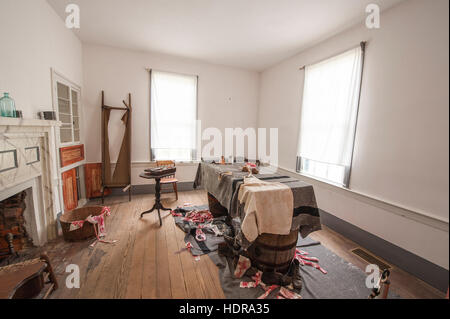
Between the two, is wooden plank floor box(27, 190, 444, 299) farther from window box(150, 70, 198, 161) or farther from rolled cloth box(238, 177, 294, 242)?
window box(150, 70, 198, 161)

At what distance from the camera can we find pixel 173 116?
3748mm

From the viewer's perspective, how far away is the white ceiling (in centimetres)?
206

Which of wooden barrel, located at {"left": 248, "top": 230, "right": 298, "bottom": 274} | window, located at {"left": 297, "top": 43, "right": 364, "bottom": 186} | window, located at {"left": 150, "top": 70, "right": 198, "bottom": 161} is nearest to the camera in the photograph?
wooden barrel, located at {"left": 248, "top": 230, "right": 298, "bottom": 274}

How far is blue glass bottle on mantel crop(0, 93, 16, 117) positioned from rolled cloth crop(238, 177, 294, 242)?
210cm

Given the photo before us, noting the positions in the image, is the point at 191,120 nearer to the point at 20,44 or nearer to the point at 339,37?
the point at 20,44

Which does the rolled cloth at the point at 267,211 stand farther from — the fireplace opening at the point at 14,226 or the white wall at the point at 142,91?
the white wall at the point at 142,91

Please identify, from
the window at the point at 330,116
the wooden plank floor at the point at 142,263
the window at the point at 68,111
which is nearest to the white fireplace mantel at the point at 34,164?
the wooden plank floor at the point at 142,263

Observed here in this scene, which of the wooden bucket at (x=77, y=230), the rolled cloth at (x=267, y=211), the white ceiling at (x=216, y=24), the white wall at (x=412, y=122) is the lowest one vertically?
the wooden bucket at (x=77, y=230)

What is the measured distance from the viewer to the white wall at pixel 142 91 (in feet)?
10.7

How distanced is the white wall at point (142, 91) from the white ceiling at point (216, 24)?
245 mm

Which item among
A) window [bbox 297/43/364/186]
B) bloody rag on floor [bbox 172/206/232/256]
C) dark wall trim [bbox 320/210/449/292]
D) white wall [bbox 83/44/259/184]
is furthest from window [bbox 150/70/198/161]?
dark wall trim [bbox 320/210/449/292]

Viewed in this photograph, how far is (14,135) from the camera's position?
1.56 metres

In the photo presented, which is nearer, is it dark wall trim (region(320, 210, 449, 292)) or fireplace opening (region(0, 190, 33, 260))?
dark wall trim (region(320, 210, 449, 292))

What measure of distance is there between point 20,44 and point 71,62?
3.97ft
